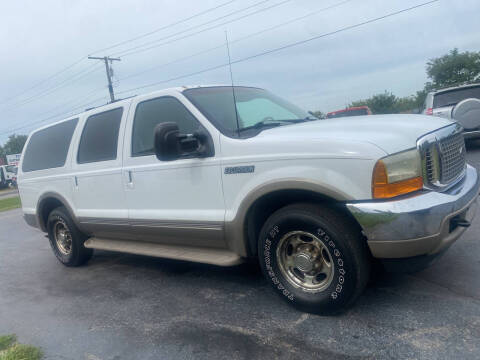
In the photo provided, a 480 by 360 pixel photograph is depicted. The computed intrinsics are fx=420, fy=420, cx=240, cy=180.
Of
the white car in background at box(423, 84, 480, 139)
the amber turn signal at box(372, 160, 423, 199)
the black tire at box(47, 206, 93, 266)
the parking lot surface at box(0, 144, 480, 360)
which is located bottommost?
the parking lot surface at box(0, 144, 480, 360)

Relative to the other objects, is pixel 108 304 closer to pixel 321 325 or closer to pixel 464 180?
pixel 321 325

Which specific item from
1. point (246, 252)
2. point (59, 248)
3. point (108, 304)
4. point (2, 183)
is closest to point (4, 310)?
point (108, 304)

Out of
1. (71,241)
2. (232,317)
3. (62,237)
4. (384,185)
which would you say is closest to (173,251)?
(232,317)

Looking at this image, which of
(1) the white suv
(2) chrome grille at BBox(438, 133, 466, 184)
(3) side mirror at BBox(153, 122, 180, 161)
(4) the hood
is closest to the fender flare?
(1) the white suv

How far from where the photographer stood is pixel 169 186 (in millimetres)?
3896

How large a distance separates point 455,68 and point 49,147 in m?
48.7

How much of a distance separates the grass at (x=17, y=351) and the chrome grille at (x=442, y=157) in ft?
10.0

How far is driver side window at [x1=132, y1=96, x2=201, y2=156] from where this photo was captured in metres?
3.88

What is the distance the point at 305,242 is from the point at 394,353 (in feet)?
3.16

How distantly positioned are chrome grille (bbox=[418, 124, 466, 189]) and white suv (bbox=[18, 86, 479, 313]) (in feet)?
0.05

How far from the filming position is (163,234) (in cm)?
412

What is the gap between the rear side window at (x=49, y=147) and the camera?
17.4 feet

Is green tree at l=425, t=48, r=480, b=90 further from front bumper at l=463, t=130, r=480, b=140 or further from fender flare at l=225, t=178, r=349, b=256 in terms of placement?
fender flare at l=225, t=178, r=349, b=256

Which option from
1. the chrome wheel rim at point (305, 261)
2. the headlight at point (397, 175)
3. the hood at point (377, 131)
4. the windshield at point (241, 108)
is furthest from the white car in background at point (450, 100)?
the chrome wheel rim at point (305, 261)
